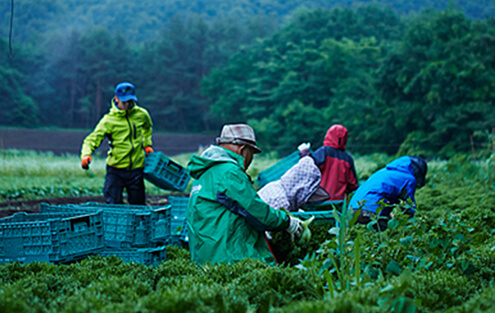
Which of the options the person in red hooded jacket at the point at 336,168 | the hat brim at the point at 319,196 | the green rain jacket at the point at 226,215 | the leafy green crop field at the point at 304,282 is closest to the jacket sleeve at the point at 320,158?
the person in red hooded jacket at the point at 336,168

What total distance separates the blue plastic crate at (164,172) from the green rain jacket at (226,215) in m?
3.02

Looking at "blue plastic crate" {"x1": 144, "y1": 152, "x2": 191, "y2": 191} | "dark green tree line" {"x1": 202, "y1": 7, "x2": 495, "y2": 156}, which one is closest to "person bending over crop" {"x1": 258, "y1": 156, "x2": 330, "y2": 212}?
"blue plastic crate" {"x1": 144, "y1": 152, "x2": 191, "y2": 191}

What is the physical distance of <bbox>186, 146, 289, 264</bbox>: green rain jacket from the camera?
11.3ft

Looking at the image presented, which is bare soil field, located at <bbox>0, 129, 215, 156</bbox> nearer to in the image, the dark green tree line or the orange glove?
the dark green tree line

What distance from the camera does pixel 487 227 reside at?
16.8ft

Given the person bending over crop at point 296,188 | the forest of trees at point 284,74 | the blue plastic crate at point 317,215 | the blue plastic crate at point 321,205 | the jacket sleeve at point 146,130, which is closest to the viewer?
the blue plastic crate at point 317,215

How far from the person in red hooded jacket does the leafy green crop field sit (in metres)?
2.65

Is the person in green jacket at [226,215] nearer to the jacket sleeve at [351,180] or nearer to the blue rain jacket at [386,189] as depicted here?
the blue rain jacket at [386,189]

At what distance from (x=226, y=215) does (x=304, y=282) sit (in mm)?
991

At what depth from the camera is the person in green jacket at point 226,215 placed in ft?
11.3

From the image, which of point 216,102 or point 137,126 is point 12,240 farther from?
point 216,102

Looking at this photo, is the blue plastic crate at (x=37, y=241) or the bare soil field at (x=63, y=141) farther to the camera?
the bare soil field at (x=63, y=141)

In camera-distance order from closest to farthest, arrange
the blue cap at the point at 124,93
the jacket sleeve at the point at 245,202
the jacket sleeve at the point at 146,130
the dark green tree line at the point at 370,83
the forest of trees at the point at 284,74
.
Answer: the jacket sleeve at the point at 245,202
the blue cap at the point at 124,93
the jacket sleeve at the point at 146,130
the dark green tree line at the point at 370,83
the forest of trees at the point at 284,74

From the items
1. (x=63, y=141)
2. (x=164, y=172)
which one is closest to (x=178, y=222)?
(x=164, y=172)
